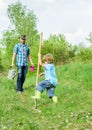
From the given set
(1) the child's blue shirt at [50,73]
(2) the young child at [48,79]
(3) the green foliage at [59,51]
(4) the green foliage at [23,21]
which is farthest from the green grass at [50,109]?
(4) the green foliage at [23,21]

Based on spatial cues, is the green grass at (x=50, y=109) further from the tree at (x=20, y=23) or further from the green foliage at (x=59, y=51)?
the tree at (x=20, y=23)

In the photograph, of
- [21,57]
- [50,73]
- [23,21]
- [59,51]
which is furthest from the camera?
[23,21]

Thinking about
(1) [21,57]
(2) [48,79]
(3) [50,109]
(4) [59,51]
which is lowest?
(3) [50,109]

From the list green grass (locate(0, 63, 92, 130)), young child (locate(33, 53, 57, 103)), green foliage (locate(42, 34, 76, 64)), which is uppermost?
green foliage (locate(42, 34, 76, 64))

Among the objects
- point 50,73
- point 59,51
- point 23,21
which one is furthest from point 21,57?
point 23,21

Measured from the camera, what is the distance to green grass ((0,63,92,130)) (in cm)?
869

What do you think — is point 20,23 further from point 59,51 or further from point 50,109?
point 50,109

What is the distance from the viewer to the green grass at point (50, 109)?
28.5ft

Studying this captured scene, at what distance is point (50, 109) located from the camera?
1127cm

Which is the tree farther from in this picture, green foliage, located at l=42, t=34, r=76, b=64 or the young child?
the young child

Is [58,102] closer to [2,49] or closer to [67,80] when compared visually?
[67,80]

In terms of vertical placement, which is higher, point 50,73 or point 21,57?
point 21,57

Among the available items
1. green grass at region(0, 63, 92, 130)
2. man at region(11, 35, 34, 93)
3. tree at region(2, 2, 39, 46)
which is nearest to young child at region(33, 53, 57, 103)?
green grass at region(0, 63, 92, 130)

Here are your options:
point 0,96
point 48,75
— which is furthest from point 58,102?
point 0,96
